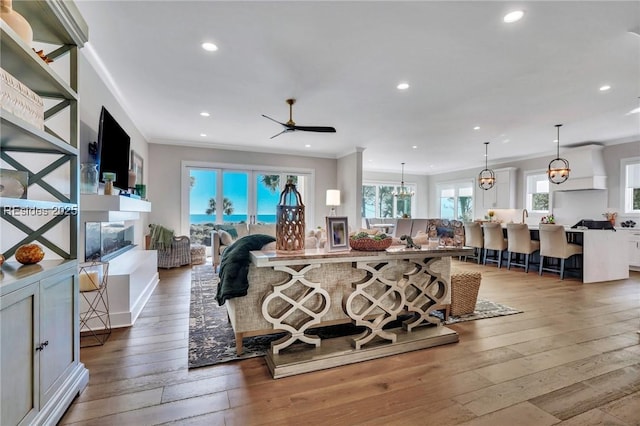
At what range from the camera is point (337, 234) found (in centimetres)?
241

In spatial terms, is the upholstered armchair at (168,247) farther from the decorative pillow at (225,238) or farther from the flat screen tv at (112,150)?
the flat screen tv at (112,150)

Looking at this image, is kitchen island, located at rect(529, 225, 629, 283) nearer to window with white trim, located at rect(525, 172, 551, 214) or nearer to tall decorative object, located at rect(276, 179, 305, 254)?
window with white trim, located at rect(525, 172, 551, 214)


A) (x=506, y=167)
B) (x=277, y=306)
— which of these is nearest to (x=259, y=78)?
(x=277, y=306)

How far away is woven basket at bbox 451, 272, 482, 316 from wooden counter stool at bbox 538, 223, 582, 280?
3.02 metres

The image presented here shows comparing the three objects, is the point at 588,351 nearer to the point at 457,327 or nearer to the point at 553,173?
the point at 457,327

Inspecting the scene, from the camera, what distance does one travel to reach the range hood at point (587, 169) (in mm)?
6594

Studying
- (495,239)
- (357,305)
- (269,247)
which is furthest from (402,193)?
(269,247)

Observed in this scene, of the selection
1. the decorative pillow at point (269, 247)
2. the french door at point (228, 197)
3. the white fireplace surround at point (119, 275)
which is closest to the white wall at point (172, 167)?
the french door at point (228, 197)

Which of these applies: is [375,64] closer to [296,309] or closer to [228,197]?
[296,309]

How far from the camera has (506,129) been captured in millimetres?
5633

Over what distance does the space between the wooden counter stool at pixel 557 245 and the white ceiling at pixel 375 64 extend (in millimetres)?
1853

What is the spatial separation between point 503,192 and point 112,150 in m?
9.40

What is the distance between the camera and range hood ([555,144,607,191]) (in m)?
6.59

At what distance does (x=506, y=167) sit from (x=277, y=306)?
29.5ft
